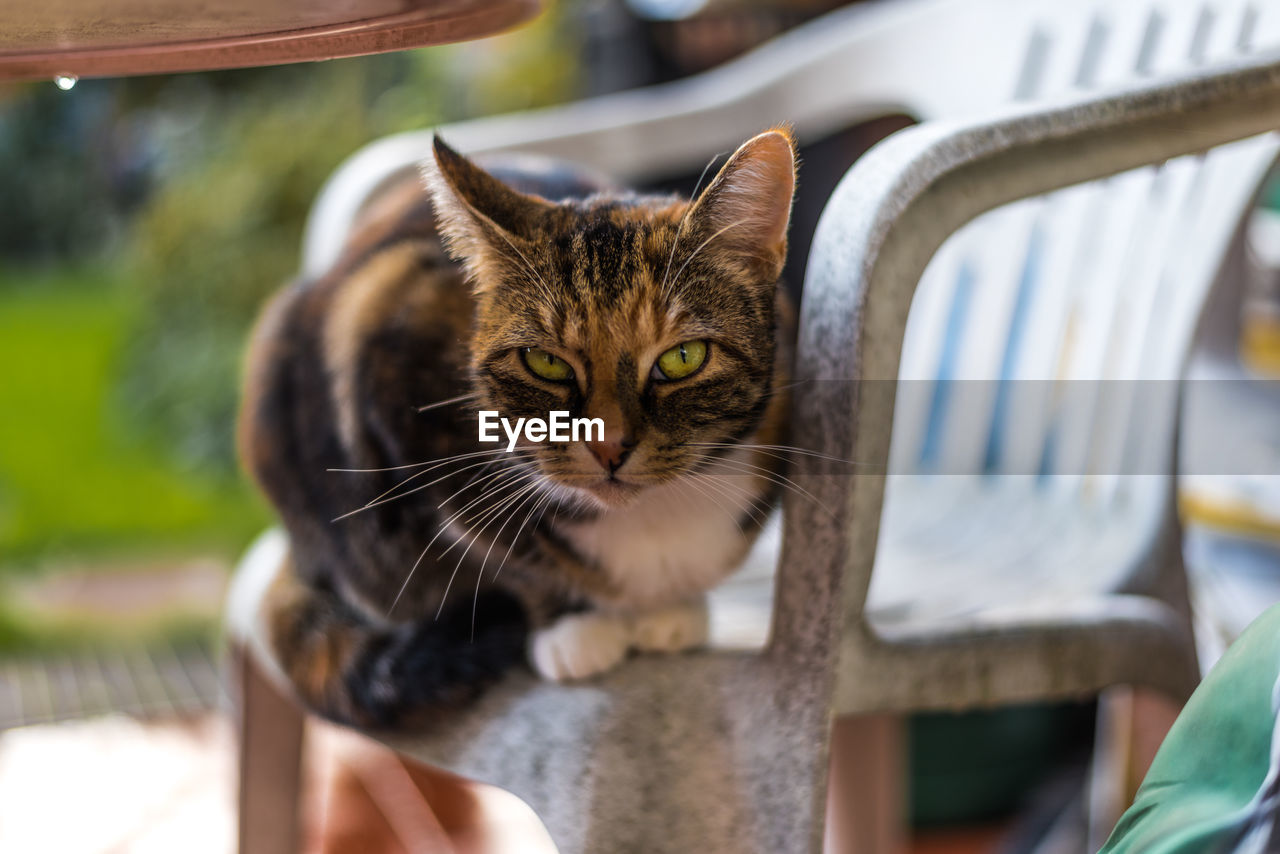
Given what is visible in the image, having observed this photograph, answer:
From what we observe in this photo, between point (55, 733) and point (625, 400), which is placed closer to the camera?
point (625, 400)

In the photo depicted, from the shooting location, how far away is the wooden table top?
23.5 inches

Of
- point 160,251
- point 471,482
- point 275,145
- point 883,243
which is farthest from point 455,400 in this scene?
point 160,251

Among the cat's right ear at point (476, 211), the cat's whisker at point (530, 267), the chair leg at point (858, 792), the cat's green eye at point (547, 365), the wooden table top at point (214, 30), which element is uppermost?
the wooden table top at point (214, 30)

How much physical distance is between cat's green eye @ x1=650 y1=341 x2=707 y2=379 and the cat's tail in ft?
0.78

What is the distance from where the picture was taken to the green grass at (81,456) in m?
2.08

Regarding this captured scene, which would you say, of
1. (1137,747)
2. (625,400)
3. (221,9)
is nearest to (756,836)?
(625,400)

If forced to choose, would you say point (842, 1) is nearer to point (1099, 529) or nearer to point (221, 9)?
point (1099, 529)

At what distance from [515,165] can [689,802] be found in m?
0.57

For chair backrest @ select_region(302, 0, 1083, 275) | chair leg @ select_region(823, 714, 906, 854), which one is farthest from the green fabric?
chair backrest @ select_region(302, 0, 1083, 275)

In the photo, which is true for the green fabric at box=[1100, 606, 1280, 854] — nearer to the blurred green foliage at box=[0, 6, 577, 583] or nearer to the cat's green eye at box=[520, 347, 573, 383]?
the cat's green eye at box=[520, 347, 573, 383]

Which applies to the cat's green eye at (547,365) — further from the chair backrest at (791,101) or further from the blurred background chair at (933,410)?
the chair backrest at (791,101)

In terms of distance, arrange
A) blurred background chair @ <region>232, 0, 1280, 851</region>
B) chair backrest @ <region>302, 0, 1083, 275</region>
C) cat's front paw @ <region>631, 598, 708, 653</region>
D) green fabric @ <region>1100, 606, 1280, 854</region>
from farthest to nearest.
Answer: chair backrest @ <region>302, 0, 1083, 275</region>, cat's front paw @ <region>631, 598, 708, 653</region>, blurred background chair @ <region>232, 0, 1280, 851</region>, green fabric @ <region>1100, 606, 1280, 854</region>

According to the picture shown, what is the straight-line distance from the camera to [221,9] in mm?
593

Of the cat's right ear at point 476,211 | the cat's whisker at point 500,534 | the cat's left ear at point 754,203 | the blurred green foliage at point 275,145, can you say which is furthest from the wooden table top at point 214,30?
the blurred green foliage at point 275,145
